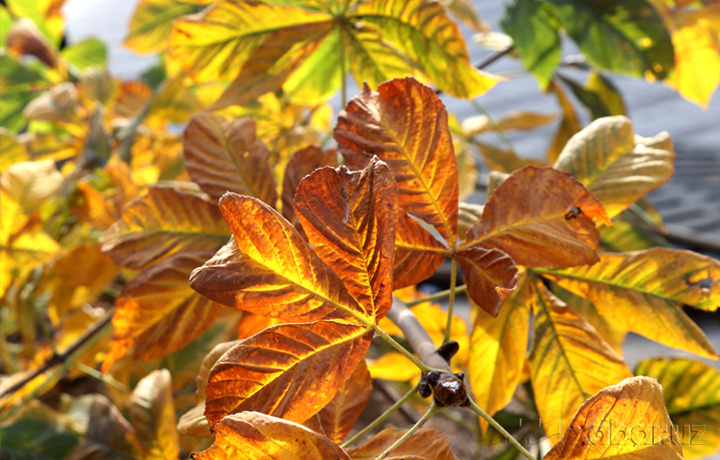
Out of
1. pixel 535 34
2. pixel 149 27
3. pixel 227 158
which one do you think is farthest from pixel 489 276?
pixel 149 27

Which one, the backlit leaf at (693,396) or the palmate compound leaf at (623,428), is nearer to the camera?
the palmate compound leaf at (623,428)

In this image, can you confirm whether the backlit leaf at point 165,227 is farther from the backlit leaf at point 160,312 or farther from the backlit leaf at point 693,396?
the backlit leaf at point 693,396

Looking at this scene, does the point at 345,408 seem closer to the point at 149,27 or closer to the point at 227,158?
the point at 227,158

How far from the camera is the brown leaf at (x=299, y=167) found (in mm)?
296

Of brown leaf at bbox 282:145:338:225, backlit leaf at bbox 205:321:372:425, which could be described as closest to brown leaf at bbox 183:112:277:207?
brown leaf at bbox 282:145:338:225

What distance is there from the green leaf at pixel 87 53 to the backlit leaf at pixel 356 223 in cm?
77

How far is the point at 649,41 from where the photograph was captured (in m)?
0.52

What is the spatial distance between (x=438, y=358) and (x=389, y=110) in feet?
0.36

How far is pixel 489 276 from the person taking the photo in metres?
0.23

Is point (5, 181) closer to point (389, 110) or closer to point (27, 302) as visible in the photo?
point (27, 302)

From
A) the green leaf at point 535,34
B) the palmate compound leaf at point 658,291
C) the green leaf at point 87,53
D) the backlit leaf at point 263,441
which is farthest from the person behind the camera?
the green leaf at point 87,53

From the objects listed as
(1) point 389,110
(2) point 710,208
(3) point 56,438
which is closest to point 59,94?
(3) point 56,438

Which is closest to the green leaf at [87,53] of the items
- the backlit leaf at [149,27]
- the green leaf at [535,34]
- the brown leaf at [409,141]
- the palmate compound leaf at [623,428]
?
the backlit leaf at [149,27]

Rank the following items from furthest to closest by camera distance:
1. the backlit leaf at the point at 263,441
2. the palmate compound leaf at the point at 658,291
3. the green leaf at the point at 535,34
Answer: the green leaf at the point at 535,34
the palmate compound leaf at the point at 658,291
the backlit leaf at the point at 263,441
